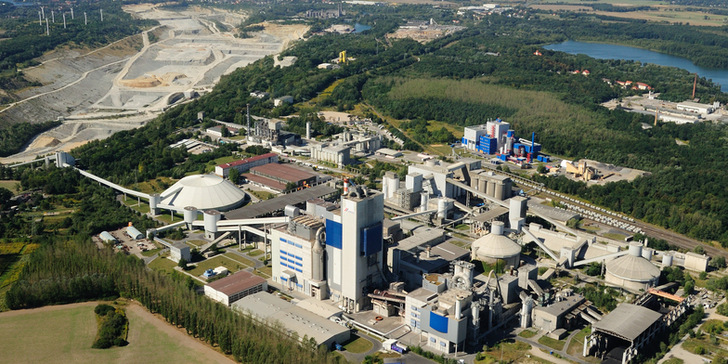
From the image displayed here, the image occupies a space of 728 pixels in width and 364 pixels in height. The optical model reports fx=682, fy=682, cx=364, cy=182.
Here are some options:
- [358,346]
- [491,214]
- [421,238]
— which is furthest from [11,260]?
[491,214]

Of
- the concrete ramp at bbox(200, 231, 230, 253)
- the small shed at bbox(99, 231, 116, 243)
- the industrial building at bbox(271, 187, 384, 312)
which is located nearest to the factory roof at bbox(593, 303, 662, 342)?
the industrial building at bbox(271, 187, 384, 312)

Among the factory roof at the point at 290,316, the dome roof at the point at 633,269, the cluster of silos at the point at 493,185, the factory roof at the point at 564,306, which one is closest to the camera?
the factory roof at the point at 290,316

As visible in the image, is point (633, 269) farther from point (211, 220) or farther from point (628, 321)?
point (211, 220)

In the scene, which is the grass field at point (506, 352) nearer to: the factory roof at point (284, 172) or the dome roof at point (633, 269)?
the dome roof at point (633, 269)

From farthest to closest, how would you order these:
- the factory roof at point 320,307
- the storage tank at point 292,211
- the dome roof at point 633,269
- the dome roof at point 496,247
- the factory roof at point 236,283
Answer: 1. the storage tank at point 292,211
2. the dome roof at point 496,247
3. the dome roof at point 633,269
4. the factory roof at point 236,283
5. the factory roof at point 320,307

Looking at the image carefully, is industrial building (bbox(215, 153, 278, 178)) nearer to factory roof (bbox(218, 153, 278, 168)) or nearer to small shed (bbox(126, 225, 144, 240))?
factory roof (bbox(218, 153, 278, 168))

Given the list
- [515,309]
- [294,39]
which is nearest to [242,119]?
[515,309]

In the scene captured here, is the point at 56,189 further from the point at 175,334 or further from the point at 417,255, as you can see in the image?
the point at 417,255

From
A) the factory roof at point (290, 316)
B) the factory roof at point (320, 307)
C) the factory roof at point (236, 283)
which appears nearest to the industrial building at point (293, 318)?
the factory roof at point (290, 316)
